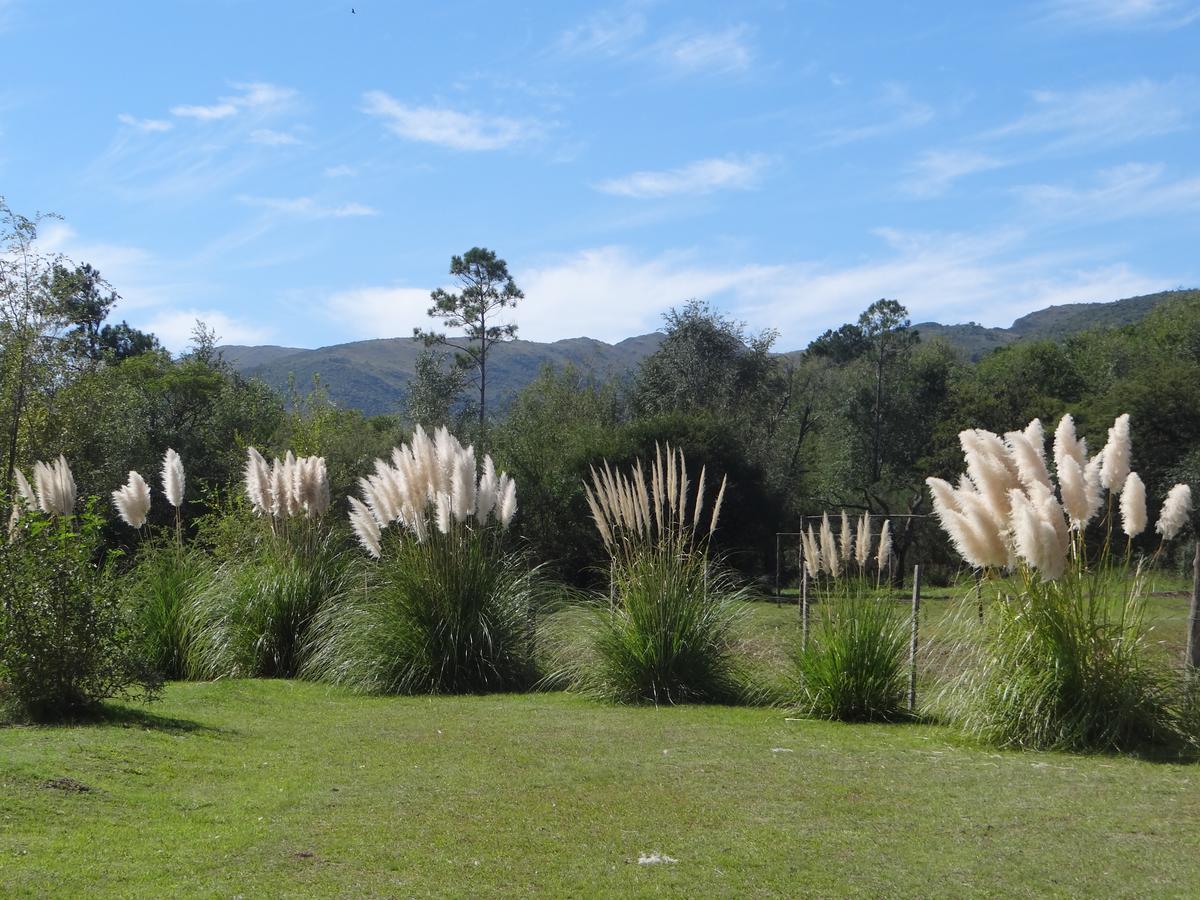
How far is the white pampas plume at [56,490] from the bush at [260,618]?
5.62 ft

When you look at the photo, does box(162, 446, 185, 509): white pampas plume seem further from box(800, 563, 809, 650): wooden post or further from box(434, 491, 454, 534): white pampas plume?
box(800, 563, 809, 650): wooden post

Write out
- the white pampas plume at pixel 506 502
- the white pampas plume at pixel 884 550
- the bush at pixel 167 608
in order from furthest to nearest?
1. the bush at pixel 167 608
2. the white pampas plume at pixel 506 502
3. the white pampas plume at pixel 884 550

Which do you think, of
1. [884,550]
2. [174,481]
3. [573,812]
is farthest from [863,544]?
[174,481]

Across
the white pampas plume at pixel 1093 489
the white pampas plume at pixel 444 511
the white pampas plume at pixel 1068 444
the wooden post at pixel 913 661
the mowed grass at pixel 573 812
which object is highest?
the white pampas plume at pixel 1068 444

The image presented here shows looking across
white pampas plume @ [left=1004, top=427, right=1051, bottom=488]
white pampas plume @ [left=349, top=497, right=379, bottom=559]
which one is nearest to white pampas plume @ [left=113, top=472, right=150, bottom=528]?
white pampas plume @ [left=349, top=497, right=379, bottom=559]

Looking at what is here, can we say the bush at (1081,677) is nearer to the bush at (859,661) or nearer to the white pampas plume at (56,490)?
the bush at (859,661)

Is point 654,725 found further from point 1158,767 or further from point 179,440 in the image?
point 179,440

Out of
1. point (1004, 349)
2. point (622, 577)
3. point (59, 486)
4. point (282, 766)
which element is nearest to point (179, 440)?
point (59, 486)

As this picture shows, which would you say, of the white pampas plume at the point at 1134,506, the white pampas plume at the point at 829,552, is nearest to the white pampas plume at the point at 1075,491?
the white pampas plume at the point at 1134,506

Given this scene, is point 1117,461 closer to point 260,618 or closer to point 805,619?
point 805,619

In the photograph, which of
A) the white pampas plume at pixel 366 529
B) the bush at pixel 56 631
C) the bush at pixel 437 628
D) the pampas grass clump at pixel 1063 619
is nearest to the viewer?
the pampas grass clump at pixel 1063 619

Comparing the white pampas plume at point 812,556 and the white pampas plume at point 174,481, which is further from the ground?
the white pampas plume at point 174,481

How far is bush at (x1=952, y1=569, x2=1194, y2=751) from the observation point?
7785mm

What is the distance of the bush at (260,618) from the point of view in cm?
1249
